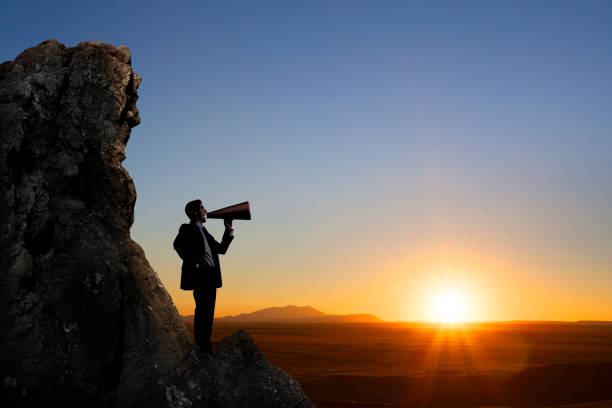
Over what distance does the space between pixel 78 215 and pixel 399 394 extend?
10.6 metres

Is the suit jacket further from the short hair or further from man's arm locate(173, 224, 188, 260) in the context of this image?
the short hair

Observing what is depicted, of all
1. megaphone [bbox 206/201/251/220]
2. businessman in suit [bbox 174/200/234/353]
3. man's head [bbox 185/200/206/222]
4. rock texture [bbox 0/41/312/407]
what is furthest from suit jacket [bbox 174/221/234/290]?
rock texture [bbox 0/41/312/407]

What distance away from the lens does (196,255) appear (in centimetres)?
621

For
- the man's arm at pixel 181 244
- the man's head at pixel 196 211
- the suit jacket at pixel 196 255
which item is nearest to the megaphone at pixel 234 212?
the man's head at pixel 196 211

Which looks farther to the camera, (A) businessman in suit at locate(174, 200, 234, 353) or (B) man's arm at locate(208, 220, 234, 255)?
(B) man's arm at locate(208, 220, 234, 255)

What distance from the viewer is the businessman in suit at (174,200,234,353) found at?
6145mm

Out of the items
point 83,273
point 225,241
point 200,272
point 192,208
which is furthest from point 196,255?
point 83,273

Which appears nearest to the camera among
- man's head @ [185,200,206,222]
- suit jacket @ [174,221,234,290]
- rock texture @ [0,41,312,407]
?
rock texture @ [0,41,312,407]

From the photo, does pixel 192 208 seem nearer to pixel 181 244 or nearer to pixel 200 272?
pixel 181 244

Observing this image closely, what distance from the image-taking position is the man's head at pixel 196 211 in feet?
21.3

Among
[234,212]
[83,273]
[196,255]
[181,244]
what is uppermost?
[234,212]

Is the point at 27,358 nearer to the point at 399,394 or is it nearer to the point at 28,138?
the point at 28,138

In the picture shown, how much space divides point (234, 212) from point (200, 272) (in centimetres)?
95

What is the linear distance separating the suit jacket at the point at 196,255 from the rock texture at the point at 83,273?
390 millimetres
